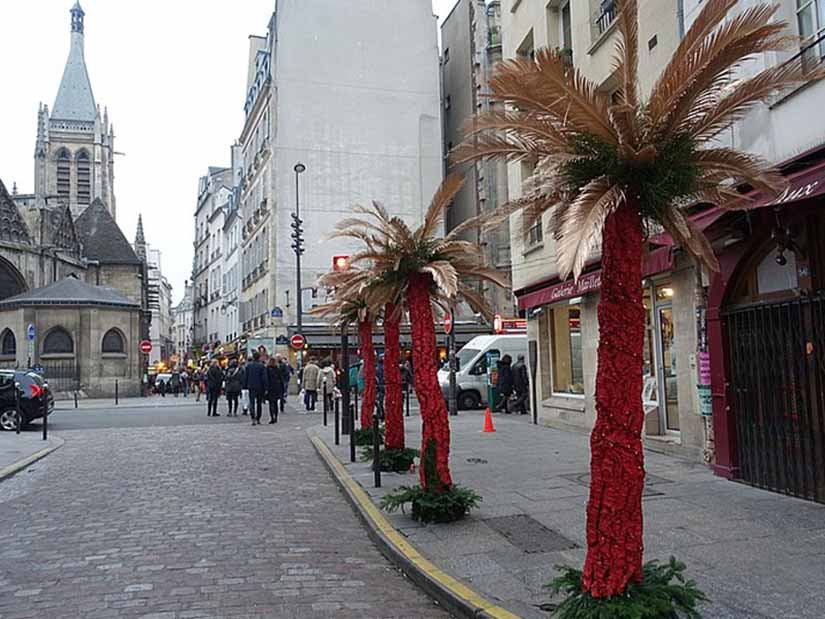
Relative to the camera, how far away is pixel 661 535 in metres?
6.51

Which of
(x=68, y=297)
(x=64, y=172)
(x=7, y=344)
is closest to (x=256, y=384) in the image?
(x=68, y=297)

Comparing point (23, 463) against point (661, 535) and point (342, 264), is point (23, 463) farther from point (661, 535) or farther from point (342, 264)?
point (661, 535)

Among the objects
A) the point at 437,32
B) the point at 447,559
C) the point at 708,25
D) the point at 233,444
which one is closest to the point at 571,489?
the point at 447,559

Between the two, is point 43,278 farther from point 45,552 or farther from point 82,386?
point 45,552

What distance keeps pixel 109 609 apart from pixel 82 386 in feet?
117

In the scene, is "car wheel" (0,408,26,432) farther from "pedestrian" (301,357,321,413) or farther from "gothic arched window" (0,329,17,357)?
"gothic arched window" (0,329,17,357)

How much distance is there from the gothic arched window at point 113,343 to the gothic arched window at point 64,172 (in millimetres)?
50281

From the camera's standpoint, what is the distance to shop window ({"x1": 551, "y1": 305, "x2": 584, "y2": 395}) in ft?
52.7

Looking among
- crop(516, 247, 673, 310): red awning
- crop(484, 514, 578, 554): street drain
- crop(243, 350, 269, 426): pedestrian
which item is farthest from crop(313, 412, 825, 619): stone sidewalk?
crop(243, 350, 269, 426): pedestrian

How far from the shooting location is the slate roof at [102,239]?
60469 mm

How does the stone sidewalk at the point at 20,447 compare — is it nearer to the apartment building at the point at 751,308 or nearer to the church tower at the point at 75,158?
the apartment building at the point at 751,308

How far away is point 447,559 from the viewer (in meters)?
6.06

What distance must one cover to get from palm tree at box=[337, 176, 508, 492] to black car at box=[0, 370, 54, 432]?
43.5 ft

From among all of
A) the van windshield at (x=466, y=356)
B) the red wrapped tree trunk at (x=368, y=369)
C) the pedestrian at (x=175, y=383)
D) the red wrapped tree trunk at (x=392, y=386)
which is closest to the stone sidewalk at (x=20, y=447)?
the red wrapped tree trunk at (x=368, y=369)
